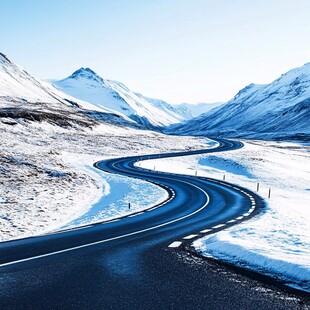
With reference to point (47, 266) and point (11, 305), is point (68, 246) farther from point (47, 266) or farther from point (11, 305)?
point (11, 305)

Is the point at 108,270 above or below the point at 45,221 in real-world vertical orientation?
above

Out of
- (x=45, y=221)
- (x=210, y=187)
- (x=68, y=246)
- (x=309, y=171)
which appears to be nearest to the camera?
(x=68, y=246)

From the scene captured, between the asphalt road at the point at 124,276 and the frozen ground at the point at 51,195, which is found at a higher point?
the asphalt road at the point at 124,276

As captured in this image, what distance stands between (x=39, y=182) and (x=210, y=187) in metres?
16.4

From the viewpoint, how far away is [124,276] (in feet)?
30.5

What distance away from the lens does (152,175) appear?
4662cm

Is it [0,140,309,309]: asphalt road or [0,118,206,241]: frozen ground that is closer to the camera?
[0,140,309,309]: asphalt road

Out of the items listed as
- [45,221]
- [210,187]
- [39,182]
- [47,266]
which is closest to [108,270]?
[47,266]

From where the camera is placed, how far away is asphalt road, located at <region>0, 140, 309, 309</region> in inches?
300

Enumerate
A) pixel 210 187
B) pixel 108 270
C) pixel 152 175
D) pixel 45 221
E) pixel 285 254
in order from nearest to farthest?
pixel 108 270, pixel 285 254, pixel 45 221, pixel 210 187, pixel 152 175

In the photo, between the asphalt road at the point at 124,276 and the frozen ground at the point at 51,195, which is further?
the frozen ground at the point at 51,195

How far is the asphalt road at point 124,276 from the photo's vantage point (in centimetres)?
762

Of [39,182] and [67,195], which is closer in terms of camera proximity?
[67,195]

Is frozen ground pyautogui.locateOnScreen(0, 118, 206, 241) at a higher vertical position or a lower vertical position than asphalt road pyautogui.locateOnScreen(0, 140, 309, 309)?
lower
